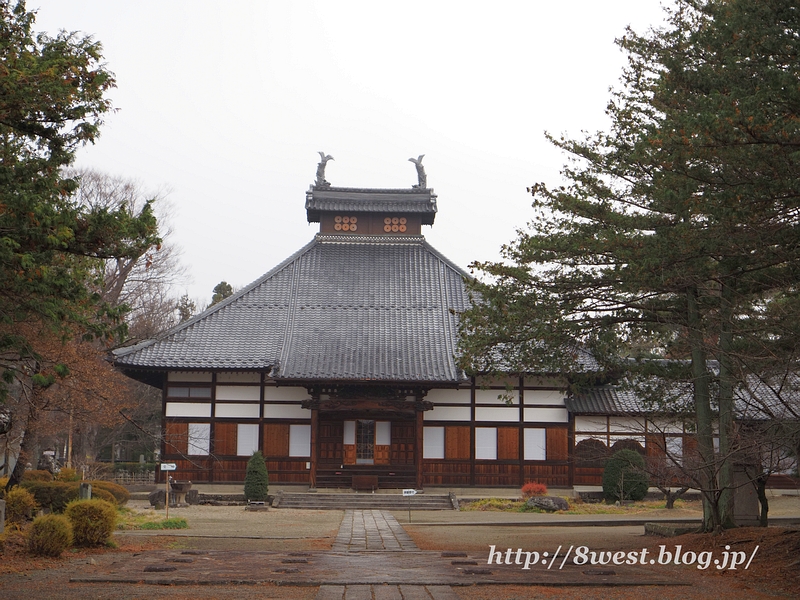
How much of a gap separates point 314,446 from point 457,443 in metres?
4.75

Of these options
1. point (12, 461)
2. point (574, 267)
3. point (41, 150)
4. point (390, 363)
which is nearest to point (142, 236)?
point (41, 150)

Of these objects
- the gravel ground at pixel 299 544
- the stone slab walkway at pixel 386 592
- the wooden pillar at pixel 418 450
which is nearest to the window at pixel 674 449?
the gravel ground at pixel 299 544

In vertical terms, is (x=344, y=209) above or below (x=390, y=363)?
above

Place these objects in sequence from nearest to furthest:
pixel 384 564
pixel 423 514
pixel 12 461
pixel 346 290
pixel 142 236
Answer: pixel 142 236 → pixel 384 564 → pixel 423 514 → pixel 12 461 → pixel 346 290

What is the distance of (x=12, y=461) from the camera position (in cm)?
2611

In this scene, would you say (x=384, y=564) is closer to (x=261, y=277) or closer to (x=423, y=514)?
(x=423, y=514)

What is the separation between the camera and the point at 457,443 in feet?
89.0

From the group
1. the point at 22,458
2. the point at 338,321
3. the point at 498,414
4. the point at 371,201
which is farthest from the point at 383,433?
the point at 22,458

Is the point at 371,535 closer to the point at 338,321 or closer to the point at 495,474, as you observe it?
the point at 495,474

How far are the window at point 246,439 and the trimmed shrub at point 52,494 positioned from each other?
9307mm

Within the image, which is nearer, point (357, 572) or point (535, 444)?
point (357, 572)

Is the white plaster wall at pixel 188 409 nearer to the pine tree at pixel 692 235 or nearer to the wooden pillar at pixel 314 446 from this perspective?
the wooden pillar at pixel 314 446

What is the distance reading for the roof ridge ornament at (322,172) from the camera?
3419cm

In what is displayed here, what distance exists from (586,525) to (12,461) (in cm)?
1824
